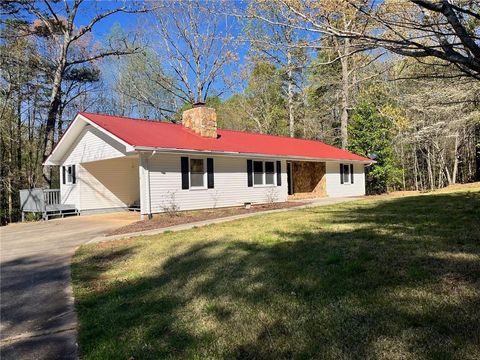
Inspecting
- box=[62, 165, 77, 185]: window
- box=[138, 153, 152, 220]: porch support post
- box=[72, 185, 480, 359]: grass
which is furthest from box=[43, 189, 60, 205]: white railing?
box=[72, 185, 480, 359]: grass

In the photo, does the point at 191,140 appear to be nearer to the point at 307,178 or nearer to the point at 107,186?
the point at 107,186

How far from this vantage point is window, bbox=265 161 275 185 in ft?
62.0

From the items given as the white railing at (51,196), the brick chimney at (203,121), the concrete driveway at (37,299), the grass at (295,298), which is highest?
the brick chimney at (203,121)

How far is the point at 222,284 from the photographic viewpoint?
16.2 ft

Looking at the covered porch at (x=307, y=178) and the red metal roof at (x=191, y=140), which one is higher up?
the red metal roof at (x=191, y=140)

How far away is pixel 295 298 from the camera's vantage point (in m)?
4.14

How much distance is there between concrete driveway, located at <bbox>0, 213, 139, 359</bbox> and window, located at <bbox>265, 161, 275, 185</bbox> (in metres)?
9.61

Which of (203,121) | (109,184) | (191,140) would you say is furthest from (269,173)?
(109,184)

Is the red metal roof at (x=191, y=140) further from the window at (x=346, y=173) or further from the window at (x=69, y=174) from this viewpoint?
the window at (x=69, y=174)

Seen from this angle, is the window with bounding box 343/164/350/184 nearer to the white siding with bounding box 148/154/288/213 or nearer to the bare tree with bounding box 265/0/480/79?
the white siding with bounding box 148/154/288/213

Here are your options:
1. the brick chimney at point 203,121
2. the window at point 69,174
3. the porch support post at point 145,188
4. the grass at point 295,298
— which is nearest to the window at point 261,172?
the brick chimney at point 203,121

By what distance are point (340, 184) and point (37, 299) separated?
1990 centimetres

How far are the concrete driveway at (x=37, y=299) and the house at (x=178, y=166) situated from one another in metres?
4.20

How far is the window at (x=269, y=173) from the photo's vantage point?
62.0 ft
